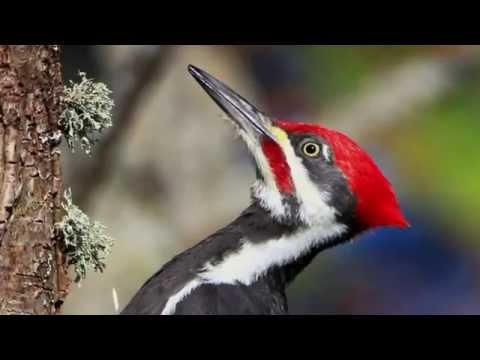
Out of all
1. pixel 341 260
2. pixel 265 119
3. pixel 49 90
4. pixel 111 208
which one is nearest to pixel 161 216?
A: pixel 111 208

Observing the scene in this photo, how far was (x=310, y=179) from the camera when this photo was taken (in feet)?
12.0

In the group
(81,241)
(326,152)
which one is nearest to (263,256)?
(326,152)

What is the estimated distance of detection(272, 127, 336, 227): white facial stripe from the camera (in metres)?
3.62

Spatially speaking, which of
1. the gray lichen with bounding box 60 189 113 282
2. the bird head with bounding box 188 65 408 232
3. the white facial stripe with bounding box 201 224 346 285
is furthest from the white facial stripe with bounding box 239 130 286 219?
the gray lichen with bounding box 60 189 113 282

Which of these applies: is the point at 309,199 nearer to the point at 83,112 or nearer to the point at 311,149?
the point at 311,149

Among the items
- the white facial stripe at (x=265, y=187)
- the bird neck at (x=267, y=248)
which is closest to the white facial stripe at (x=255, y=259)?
the bird neck at (x=267, y=248)

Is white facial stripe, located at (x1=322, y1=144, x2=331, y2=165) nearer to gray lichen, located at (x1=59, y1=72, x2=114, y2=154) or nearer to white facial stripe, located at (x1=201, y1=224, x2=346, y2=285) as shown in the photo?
white facial stripe, located at (x1=201, y1=224, x2=346, y2=285)

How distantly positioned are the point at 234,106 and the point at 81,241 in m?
0.89

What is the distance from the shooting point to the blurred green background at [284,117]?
5.83 metres

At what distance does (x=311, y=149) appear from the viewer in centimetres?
371

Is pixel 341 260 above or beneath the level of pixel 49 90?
above

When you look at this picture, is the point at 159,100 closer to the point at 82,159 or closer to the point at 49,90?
the point at 82,159

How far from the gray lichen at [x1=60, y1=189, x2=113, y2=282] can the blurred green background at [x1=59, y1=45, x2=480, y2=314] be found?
2.35 metres

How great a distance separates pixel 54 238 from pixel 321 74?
3.77 m
